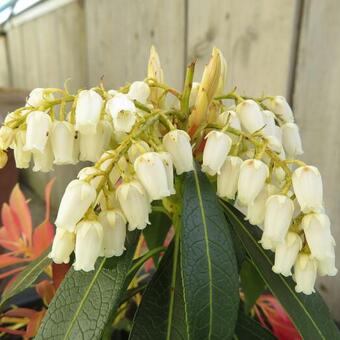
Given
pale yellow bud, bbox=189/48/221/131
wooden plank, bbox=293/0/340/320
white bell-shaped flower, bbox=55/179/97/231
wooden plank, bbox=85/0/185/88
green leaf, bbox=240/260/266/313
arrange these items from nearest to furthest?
white bell-shaped flower, bbox=55/179/97/231
pale yellow bud, bbox=189/48/221/131
green leaf, bbox=240/260/266/313
wooden plank, bbox=293/0/340/320
wooden plank, bbox=85/0/185/88

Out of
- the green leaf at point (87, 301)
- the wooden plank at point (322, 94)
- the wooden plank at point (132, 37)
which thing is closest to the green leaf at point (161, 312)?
the green leaf at point (87, 301)

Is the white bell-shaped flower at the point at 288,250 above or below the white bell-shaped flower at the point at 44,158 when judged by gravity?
below

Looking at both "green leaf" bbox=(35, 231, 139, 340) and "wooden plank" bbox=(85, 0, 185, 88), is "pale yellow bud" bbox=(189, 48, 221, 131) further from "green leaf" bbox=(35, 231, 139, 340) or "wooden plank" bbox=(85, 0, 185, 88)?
"wooden plank" bbox=(85, 0, 185, 88)

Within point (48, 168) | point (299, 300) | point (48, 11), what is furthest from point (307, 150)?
point (48, 11)

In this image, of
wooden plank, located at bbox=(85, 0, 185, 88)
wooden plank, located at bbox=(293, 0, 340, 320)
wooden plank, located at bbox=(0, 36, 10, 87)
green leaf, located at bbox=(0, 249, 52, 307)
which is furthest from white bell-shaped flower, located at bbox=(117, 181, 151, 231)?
wooden plank, located at bbox=(0, 36, 10, 87)

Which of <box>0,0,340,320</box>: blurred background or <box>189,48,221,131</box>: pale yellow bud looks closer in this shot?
<box>189,48,221,131</box>: pale yellow bud

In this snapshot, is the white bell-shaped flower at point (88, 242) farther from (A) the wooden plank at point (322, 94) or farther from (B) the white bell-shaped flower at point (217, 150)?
(A) the wooden plank at point (322, 94)
